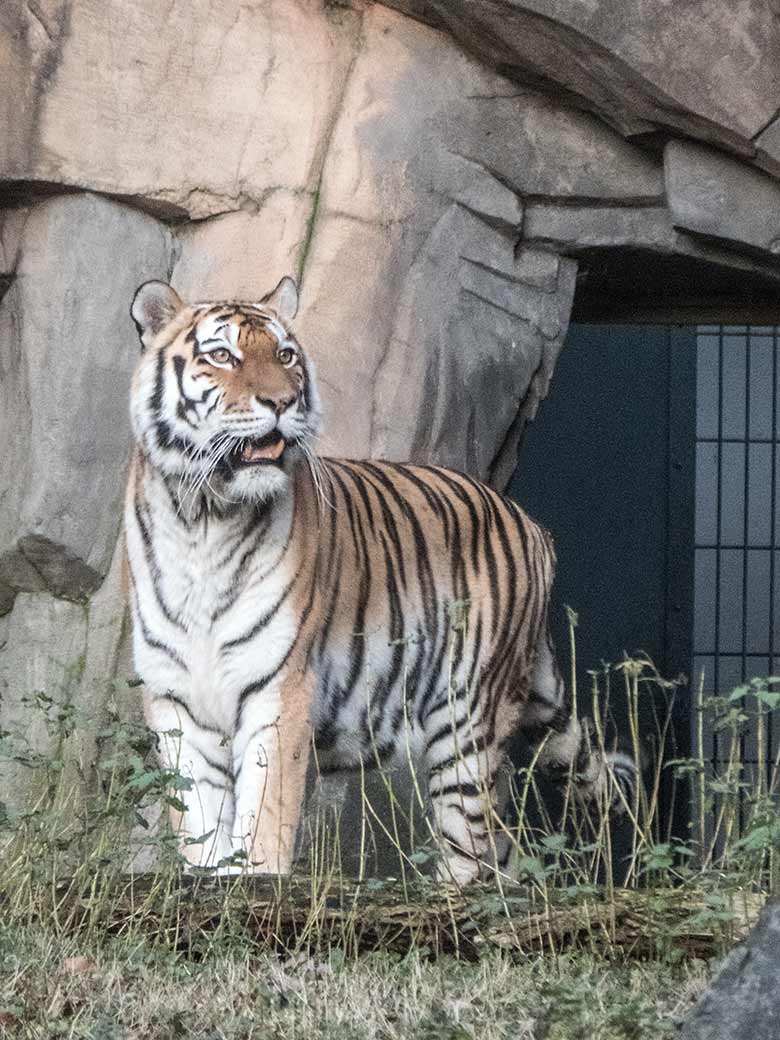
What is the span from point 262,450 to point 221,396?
185 millimetres

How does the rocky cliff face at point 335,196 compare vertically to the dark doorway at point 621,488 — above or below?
above

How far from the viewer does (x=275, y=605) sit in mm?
4938

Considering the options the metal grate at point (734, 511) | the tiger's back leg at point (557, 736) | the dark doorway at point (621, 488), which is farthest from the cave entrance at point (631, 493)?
the tiger's back leg at point (557, 736)

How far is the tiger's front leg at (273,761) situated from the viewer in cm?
460

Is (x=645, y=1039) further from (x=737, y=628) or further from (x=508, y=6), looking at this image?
(x=737, y=628)

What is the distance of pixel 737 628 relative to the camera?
8789 mm

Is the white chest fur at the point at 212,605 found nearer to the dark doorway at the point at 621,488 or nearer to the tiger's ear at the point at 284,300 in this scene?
the tiger's ear at the point at 284,300

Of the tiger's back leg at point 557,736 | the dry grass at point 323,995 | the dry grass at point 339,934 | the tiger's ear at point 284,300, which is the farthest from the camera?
the tiger's back leg at point 557,736

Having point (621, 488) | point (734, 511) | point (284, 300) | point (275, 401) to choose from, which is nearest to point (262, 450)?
point (275, 401)

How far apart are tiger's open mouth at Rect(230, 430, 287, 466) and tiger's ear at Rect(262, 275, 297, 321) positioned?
65 centimetres

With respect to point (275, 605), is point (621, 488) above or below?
above

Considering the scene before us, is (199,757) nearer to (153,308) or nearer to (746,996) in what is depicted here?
(153,308)

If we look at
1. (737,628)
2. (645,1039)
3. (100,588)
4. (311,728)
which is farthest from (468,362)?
(645,1039)

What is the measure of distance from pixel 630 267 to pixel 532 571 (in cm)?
151
